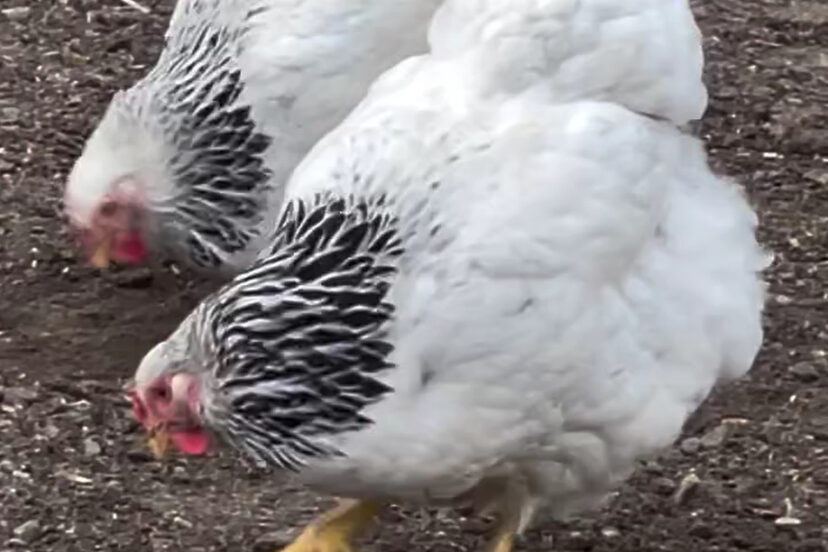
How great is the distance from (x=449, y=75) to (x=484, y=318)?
429mm

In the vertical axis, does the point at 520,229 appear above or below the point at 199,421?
above

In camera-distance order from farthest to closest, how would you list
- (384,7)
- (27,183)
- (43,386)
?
(27,183), (43,386), (384,7)

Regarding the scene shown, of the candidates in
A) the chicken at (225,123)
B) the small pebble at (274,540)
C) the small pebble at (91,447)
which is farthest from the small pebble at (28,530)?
the chicken at (225,123)

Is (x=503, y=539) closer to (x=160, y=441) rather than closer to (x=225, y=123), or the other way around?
(x=160, y=441)

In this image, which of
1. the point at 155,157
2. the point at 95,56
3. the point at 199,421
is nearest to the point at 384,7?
the point at 155,157

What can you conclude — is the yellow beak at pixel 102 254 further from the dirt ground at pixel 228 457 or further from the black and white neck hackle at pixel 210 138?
the dirt ground at pixel 228 457

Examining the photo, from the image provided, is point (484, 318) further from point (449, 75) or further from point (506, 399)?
point (449, 75)

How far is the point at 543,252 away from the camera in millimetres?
2828

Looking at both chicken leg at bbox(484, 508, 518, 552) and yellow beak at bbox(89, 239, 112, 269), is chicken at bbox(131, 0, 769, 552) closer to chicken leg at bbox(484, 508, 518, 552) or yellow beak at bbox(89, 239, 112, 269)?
chicken leg at bbox(484, 508, 518, 552)

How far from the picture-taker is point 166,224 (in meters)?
3.64

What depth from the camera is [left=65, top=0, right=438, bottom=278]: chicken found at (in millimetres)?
3480

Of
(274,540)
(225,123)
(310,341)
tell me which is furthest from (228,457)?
(310,341)

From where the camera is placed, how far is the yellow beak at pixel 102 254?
12.0 ft

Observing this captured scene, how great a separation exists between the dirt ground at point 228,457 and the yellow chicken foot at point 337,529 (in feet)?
0.47
